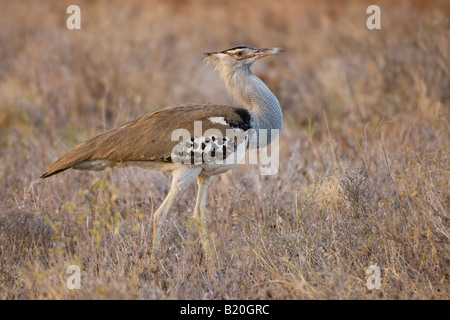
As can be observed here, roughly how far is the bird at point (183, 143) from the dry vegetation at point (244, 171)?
8.6 inches

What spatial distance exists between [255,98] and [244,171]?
0.92m

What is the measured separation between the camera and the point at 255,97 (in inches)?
143

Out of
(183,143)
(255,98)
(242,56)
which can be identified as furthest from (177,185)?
(242,56)

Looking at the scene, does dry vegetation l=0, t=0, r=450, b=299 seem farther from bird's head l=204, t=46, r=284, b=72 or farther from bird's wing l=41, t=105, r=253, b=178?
bird's head l=204, t=46, r=284, b=72

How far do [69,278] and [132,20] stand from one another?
5378mm

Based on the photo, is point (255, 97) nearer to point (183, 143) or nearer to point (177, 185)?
point (183, 143)

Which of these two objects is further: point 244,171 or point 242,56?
point 244,171

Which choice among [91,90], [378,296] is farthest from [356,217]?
[91,90]

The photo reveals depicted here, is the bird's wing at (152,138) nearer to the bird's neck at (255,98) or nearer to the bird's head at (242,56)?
the bird's neck at (255,98)

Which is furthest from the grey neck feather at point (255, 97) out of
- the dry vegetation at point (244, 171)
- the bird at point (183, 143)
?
the dry vegetation at point (244, 171)

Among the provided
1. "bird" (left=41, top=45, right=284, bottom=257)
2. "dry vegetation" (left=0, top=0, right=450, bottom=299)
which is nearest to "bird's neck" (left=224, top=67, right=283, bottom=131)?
"bird" (left=41, top=45, right=284, bottom=257)

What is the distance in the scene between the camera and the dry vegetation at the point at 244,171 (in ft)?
9.68

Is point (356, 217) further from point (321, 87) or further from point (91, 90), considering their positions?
point (91, 90)

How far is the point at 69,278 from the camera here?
285 cm
